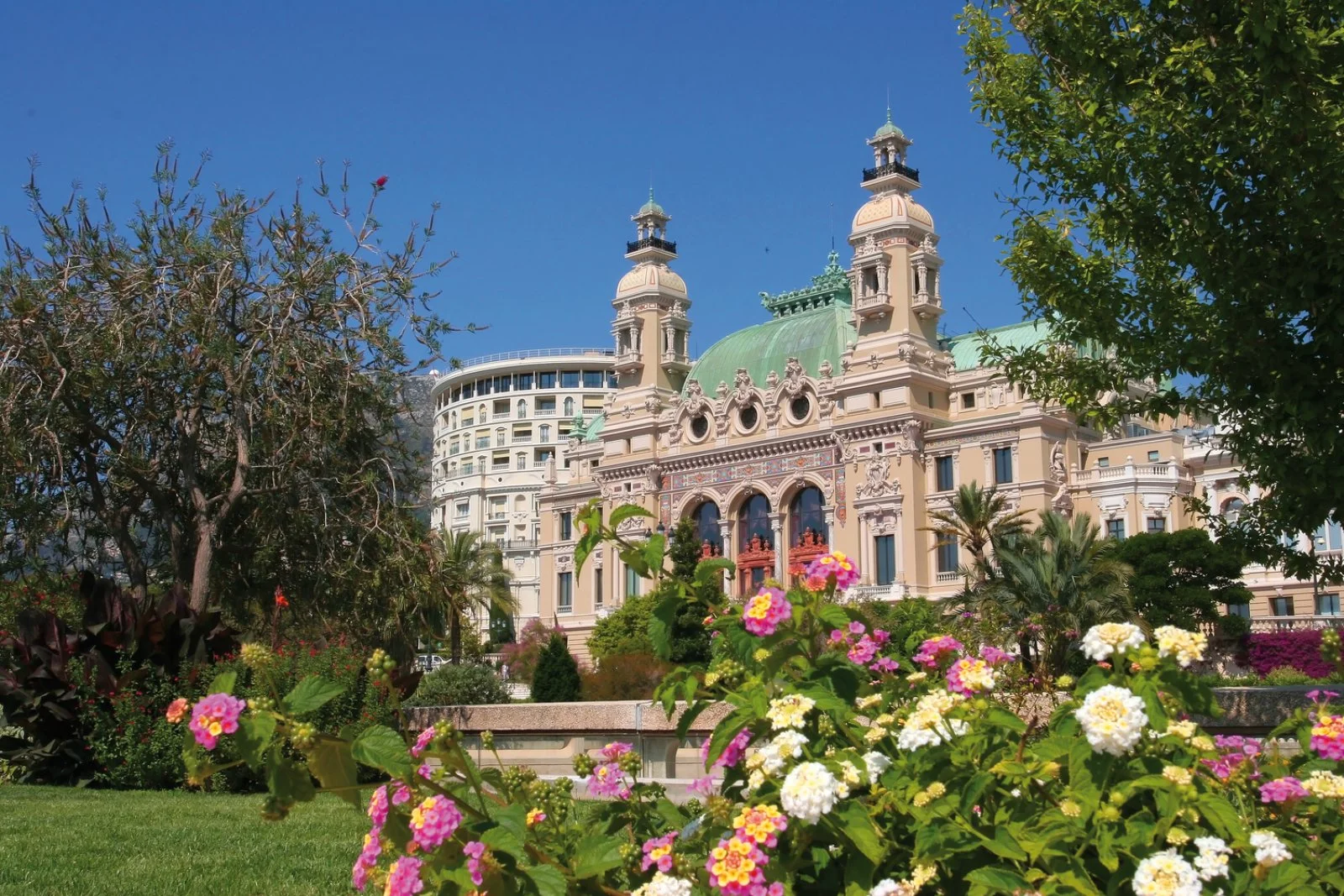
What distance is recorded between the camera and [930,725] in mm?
3711

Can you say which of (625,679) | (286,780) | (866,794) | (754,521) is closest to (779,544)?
(754,521)

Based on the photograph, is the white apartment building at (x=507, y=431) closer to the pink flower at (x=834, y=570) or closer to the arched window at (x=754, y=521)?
the arched window at (x=754, y=521)

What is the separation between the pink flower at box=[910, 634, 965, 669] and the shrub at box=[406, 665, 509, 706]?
19.5 metres

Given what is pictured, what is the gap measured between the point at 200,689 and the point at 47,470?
497 cm

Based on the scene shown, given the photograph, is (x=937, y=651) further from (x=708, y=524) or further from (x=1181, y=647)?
(x=708, y=524)

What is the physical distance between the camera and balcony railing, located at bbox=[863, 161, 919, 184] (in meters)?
61.5

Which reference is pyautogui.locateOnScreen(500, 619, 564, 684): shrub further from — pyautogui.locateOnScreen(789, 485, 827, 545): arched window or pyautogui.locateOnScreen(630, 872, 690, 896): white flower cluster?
pyautogui.locateOnScreen(630, 872, 690, 896): white flower cluster

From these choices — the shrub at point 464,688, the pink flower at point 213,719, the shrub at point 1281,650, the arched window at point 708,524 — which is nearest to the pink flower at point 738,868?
the pink flower at point 213,719

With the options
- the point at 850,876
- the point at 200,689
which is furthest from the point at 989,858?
the point at 200,689

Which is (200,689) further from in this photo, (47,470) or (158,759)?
(47,470)

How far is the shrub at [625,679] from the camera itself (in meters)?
39.1

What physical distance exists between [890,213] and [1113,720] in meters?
59.2

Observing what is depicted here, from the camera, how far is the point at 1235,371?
426 inches

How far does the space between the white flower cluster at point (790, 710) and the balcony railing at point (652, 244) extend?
2807 inches
